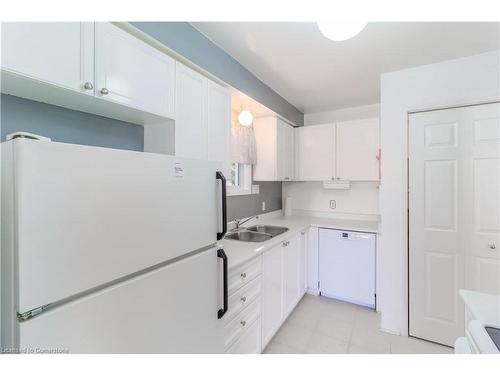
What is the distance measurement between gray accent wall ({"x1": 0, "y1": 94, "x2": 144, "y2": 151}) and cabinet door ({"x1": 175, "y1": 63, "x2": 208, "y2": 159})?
0.30 meters

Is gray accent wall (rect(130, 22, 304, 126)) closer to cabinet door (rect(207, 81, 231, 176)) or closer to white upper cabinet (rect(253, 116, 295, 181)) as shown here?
cabinet door (rect(207, 81, 231, 176))

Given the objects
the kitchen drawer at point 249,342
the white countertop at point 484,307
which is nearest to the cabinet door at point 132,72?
the kitchen drawer at point 249,342

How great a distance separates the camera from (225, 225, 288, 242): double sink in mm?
2188

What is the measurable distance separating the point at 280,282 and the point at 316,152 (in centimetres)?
181

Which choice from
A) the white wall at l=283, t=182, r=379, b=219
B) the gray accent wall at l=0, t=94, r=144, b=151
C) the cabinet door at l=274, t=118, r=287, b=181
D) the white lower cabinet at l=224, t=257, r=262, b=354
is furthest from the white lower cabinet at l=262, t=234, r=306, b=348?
the gray accent wall at l=0, t=94, r=144, b=151

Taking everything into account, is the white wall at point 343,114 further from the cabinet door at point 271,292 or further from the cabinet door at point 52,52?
the cabinet door at point 52,52

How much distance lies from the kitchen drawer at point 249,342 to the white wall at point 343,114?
2.85m

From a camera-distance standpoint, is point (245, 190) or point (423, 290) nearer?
point (423, 290)
